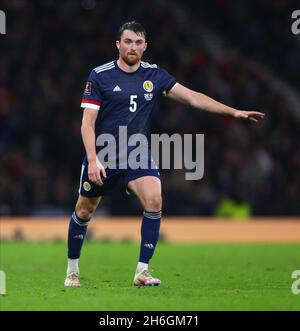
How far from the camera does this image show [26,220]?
22.2 metres

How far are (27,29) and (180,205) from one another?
604 centimetres

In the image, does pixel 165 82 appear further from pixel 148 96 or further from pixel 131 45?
pixel 131 45

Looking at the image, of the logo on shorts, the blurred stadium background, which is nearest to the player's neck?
the logo on shorts

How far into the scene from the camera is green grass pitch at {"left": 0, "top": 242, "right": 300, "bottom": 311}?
9367 mm

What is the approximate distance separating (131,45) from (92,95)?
2.11 ft

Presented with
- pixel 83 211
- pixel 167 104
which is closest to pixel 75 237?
pixel 83 211

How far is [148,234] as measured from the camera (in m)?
10.8

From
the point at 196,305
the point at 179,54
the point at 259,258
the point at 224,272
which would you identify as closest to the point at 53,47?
the point at 179,54

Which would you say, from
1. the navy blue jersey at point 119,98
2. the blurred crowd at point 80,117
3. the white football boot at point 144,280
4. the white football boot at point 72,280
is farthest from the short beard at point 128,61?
the blurred crowd at point 80,117

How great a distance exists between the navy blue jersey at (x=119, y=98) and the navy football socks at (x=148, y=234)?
2.90 feet

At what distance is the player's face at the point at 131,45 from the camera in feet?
35.2

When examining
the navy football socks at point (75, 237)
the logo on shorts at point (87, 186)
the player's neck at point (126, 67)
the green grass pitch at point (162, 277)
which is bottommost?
the green grass pitch at point (162, 277)

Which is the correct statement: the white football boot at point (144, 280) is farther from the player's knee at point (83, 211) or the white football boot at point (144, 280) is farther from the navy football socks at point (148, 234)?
the player's knee at point (83, 211)
